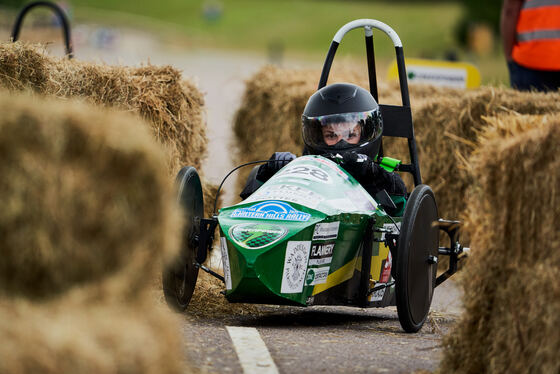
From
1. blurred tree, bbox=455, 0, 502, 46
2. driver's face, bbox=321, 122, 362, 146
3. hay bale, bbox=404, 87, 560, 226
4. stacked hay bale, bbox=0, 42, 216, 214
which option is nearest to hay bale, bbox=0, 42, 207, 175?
stacked hay bale, bbox=0, 42, 216, 214

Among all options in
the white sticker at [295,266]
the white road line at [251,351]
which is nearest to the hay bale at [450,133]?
the white sticker at [295,266]

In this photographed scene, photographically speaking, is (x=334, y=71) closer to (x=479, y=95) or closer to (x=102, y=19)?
(x=479, y=95)

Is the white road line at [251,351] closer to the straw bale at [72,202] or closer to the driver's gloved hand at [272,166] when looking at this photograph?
the straw bale at [72,202]

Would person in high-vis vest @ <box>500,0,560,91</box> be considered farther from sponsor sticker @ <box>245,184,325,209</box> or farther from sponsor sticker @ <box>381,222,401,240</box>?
sponsor sticker @ <box>245,184,325,209</box>

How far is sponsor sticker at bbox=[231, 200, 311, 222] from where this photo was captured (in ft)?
19.5

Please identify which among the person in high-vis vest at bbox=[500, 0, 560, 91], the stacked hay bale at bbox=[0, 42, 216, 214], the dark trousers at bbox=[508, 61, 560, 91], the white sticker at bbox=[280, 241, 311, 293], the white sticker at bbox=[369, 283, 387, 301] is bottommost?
the white sticker at bbox=[369, 283, 387, 301]

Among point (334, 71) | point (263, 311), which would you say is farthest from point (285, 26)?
point (263, 311)

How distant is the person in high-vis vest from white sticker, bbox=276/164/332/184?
4.75 meters

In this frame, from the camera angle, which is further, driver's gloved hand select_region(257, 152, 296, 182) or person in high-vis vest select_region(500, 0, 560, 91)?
person in high-vis vest select_region(500, 0, 560, 91)

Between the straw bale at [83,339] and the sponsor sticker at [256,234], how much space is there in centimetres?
239

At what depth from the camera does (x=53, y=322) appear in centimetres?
314

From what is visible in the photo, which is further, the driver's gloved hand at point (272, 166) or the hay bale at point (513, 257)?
the driver's gloved hand at point (272, 166)

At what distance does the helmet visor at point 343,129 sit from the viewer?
7227 mm

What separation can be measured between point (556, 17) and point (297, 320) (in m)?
5.43
